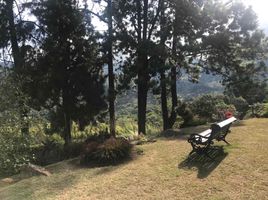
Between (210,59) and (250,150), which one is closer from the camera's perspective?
(250,150)

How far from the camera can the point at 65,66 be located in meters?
18.3

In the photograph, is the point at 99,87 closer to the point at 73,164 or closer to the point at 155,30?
the point at 155,30

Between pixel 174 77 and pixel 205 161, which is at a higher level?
pixel 174 77

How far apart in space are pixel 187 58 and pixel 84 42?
611 cm

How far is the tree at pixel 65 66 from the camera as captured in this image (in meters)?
18.0

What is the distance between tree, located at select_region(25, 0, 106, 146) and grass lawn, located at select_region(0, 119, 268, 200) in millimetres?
6259

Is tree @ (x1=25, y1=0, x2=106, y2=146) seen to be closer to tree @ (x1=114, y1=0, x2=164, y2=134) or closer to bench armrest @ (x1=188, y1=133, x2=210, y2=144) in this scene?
tree @ (x1=114, y1=0, x2=164, y2=134)

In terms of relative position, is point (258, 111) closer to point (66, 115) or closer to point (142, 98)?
point (142, 98)

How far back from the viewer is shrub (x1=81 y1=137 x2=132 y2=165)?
1182cm

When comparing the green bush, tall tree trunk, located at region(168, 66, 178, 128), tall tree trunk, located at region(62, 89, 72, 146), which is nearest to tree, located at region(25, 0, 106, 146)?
tall tree trunk, located at region(62, 89, 72, 146)

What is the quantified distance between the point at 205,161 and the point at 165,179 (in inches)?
64.9

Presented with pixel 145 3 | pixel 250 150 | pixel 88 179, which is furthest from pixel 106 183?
pixel 145 3

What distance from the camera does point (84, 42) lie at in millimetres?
18672

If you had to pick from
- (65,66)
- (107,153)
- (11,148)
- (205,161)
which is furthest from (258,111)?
(11,148)
